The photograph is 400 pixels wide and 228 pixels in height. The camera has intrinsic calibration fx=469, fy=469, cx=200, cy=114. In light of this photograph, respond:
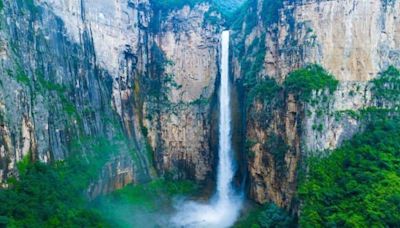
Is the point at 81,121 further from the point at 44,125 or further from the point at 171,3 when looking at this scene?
the point at 171,3

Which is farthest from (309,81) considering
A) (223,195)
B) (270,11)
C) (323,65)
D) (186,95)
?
(186,95)

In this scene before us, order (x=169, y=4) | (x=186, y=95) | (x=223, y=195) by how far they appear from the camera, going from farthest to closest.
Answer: (x=169, y=4), (x=186, y=95), (x=223, y=195)

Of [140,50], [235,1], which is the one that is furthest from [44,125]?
[235,1]

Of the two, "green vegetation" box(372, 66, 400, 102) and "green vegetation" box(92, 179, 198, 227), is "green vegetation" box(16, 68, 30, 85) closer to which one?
"green vegetation" box(92, 179, 198, 227)

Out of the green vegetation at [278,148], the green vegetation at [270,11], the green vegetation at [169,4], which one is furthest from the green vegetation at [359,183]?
the green vegetation at [169,4]

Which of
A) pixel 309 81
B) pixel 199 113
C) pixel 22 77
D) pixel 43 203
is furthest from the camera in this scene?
pixel 199 113

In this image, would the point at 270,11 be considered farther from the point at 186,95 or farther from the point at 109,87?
the point at 109,87
